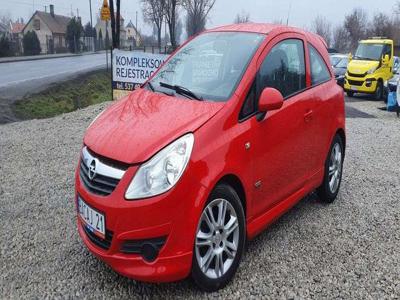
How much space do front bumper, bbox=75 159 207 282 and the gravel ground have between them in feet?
1.24

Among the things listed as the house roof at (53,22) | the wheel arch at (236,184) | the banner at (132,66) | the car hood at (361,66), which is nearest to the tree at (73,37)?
the house roof at (53,22)

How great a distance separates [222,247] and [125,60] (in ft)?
27.7

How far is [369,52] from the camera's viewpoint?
18.1m

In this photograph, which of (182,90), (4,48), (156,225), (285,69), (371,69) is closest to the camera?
(156,225)

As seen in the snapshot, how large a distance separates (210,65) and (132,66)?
7400 millimetres

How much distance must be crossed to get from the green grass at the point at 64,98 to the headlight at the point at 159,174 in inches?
404

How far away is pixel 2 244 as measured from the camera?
12.9 ft

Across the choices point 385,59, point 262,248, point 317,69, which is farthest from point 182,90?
point 385,59

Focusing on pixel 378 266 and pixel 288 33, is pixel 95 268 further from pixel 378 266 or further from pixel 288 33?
pixel 288 33

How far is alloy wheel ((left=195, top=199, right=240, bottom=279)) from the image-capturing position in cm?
308

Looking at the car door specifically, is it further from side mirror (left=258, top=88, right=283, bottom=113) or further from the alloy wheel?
the alloy wheel

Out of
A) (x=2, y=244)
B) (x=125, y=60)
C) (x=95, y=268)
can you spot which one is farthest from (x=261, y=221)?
(x=125, y=60)

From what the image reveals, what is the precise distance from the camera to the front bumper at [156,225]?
9.16ft

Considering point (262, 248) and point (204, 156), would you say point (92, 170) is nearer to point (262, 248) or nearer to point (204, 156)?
point (204, 156)
